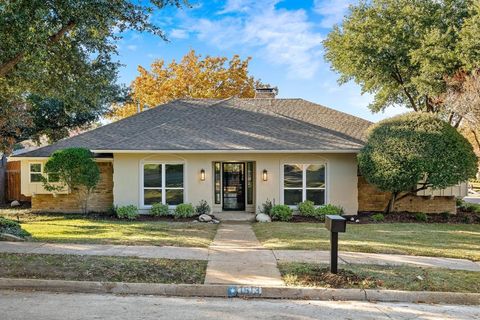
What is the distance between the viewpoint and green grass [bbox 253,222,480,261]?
30.8 feet

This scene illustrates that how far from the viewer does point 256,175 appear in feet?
52.3

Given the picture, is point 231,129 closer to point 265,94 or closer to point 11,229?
point 265,94

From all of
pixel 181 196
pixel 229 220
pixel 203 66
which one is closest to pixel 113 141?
pixel 181 196

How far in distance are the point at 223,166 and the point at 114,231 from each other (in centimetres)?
628

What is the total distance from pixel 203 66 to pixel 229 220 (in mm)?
22260

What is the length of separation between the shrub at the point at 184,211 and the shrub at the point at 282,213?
3.15m

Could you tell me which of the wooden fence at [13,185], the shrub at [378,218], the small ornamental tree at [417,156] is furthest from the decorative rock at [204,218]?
the wooden fence at [13,185]

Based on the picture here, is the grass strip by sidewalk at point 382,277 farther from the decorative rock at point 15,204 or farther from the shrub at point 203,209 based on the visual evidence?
the decorative rock at point 15,204

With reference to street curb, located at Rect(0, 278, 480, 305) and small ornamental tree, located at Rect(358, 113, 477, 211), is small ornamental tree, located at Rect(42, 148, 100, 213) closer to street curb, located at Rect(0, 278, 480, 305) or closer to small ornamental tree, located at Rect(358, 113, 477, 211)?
street curb, located at Rect(0, 278, 480, 305)

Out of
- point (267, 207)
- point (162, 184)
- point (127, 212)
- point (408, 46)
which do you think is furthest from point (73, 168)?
point (408, 46)

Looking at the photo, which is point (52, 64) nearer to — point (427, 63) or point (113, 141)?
point (113, 141)

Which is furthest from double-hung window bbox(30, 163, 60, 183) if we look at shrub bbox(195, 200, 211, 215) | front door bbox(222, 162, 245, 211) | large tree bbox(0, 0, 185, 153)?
front door bbox(222, 162, 245, 211)

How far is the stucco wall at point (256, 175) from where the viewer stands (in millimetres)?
15797

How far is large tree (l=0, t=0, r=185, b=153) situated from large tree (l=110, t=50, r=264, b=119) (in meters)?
21.2
